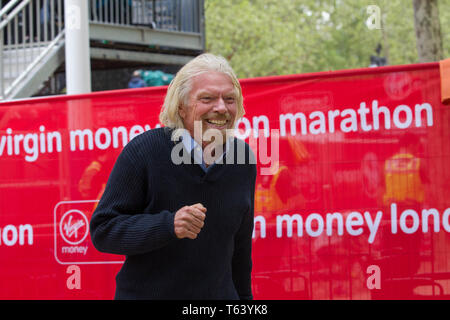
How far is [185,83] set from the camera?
263cm

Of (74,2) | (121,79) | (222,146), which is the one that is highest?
(121,79)

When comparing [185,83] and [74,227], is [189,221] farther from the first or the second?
[74,227]

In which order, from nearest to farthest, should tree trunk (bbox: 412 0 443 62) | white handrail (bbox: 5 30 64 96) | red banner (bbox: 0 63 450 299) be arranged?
red banner (bbox: 0 63 450 299)
white handrail (bbox: 5 30 64 96)
tree trunk (bbox: 412 0 443 62)

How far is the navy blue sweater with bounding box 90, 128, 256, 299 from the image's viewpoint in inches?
97.7

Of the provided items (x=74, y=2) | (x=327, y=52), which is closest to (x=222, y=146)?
(x=74, y=2)

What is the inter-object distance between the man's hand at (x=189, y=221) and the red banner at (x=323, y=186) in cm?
249

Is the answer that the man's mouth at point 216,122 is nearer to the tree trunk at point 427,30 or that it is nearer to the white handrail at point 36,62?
the white handrail at point 36,62

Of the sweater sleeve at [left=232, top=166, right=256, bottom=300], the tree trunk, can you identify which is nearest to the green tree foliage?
the tree trunk

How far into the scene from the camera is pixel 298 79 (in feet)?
15.9

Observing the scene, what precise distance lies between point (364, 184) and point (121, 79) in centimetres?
1034

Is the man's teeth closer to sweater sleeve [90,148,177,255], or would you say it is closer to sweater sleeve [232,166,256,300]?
sweater sleeve [90,148,177,255]

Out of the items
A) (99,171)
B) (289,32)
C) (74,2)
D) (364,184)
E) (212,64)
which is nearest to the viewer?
(212,64)

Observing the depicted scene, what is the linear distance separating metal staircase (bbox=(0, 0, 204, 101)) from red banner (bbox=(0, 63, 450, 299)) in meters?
5.39
